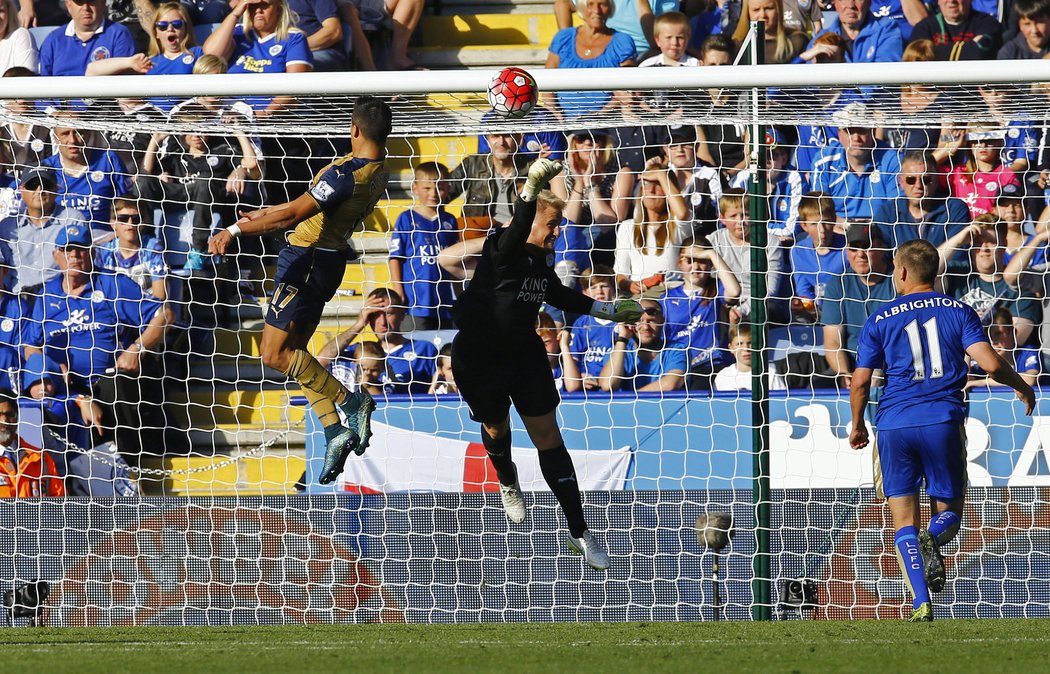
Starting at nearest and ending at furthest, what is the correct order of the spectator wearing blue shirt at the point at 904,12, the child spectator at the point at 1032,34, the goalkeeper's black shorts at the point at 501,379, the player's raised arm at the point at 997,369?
1. the player's raised arm at the point at 997,369
2. the goalkeeper's black shorts at the point at 501,379
3. the child spectator at the point at 1032,34
4. the spectator wearing blue shirt at the point at 904,12

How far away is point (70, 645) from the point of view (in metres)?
5.66

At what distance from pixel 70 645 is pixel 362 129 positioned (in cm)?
263

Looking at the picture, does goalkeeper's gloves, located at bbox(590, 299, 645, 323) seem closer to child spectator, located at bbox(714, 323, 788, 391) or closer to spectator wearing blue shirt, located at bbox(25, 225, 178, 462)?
child spectator, located at bbox(714, 323, 788, 391)

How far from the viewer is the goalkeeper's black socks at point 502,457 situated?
6.54 metres

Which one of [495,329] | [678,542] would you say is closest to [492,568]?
[678,542]

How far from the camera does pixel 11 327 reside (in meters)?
8.73

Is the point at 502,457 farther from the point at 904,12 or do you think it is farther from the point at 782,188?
the point at 904,12

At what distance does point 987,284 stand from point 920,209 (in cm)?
75

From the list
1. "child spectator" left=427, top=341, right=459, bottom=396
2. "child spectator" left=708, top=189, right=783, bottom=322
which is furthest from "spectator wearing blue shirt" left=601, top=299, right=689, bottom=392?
"child spectator" left=427, top=341, right=459, bottom=396

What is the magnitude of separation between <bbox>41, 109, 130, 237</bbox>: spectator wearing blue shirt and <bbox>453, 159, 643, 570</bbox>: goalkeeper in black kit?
→ 4.11 metres

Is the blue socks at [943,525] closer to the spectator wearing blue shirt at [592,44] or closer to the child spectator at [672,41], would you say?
the child spectator at [672,41]

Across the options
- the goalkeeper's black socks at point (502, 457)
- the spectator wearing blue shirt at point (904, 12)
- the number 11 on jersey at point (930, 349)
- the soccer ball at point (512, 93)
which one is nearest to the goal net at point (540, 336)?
the soccer ball at point (512, 93)

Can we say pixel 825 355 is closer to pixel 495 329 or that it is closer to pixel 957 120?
pixel 957 120

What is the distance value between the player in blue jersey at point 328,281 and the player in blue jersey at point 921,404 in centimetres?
239
